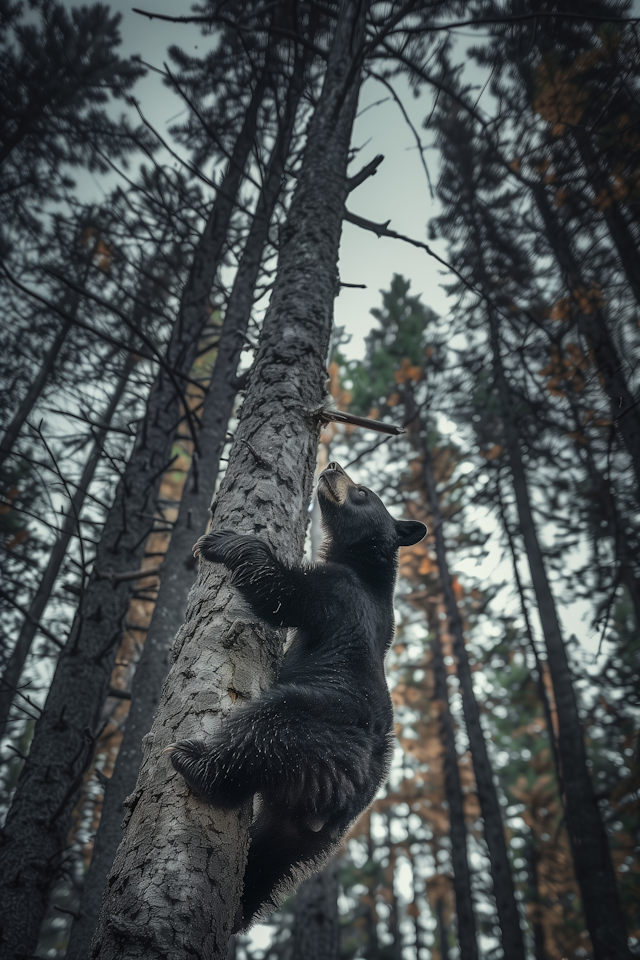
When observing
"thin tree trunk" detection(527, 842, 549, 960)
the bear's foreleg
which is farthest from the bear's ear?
"thin tree trunk" detection(527, 842, 549, 960)

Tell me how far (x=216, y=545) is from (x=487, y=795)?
9.64 m

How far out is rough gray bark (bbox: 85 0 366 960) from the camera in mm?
1251

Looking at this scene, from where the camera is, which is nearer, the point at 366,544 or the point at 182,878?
the point at 182,878

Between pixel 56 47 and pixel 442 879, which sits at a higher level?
pixel 56 47

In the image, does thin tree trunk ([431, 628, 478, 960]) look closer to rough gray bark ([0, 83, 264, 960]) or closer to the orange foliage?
rough gray bark ([0, 83, 264, 960])

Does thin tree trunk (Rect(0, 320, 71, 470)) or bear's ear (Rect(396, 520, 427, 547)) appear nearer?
bear's ear (Rect(396, 520, 427, 547))

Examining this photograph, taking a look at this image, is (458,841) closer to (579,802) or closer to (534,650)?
(534,650)

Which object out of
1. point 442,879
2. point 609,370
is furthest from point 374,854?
point 609,370

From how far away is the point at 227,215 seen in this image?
7.81 metres

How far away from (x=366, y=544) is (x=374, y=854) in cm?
2297

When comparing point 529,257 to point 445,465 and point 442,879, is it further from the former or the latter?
point 442,879

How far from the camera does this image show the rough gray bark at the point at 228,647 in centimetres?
125

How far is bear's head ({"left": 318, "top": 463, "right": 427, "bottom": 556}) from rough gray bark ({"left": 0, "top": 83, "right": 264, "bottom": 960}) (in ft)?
4.56

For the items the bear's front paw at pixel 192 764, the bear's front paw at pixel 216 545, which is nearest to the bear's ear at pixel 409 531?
the bear's front paw at pixel 216 545
